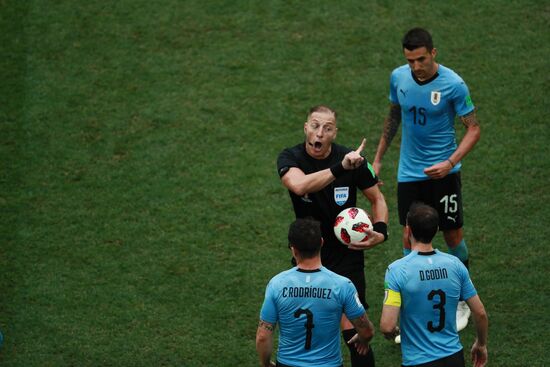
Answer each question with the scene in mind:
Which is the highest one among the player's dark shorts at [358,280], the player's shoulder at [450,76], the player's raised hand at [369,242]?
the player's shoulder at [450,76]

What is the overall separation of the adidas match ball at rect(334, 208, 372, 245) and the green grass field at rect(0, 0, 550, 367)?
173cm

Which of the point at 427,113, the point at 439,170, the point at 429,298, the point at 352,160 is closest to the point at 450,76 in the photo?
the point at 427,113

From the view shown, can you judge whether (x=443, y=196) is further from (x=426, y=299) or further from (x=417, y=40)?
(x=426, y=299)

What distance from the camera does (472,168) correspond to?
36.0 ft

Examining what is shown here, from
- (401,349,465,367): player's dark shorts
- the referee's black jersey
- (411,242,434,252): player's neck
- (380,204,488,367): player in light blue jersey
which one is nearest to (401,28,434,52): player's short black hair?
the referee's black jersey

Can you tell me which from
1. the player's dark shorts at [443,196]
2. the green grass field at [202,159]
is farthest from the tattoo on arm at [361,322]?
the player's dark shorts at [443,196]

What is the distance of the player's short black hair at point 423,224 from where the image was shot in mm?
6371

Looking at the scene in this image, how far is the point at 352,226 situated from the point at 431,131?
1.80 metres

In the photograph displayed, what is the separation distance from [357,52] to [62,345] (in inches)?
248

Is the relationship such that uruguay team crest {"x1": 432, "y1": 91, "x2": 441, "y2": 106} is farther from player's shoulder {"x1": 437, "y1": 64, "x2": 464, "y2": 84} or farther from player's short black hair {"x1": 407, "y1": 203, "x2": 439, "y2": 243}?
player's short black hair {"x1": 407, "y1": 203, "x2": 439, "y2": 243}

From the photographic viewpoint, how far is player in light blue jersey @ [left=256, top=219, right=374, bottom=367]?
6145 mm

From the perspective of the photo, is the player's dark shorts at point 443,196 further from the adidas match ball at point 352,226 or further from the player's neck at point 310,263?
the player's neck at point 310,263

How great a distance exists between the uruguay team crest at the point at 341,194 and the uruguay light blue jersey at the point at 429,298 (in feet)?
3.84

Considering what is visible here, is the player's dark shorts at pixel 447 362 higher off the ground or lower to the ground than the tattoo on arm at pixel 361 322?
lower
